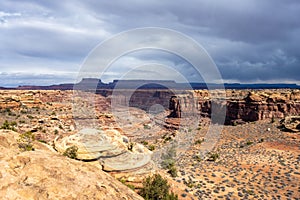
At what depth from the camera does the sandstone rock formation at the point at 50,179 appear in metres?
4.48

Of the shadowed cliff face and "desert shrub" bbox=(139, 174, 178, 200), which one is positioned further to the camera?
the shadowed cliff face

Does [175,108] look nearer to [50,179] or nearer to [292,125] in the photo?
[292,125]

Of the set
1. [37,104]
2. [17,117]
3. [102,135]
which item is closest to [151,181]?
[102,135]

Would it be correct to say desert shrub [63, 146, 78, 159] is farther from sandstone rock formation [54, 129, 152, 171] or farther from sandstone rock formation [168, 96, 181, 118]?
sandstone rock formation [168, 96, 181, 118]

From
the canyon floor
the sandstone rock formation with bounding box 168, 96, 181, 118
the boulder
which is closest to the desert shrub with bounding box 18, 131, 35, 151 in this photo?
the canyon floor

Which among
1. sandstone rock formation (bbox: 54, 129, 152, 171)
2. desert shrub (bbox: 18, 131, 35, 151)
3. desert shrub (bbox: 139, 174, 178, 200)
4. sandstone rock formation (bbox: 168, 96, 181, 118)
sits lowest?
sandstone rock formation (bbox: 168, 96, 181, 118)

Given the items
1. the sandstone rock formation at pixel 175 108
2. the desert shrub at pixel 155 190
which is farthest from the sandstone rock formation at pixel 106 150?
the sandstone rock formation at pixel 175 108

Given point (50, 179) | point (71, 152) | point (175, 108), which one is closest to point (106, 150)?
point (71, 152)

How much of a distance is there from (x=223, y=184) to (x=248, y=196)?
1.99 meters

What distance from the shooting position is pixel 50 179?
4809 mm

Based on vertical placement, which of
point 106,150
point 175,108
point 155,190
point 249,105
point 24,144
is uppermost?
point 24,144

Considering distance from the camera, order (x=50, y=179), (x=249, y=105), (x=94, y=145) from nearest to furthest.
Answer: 1. (x=50, y=179)
2. (x=94, y=145)
3. (x=249, y=105)

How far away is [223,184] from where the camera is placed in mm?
17391

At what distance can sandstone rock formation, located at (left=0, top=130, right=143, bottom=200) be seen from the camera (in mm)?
4484
